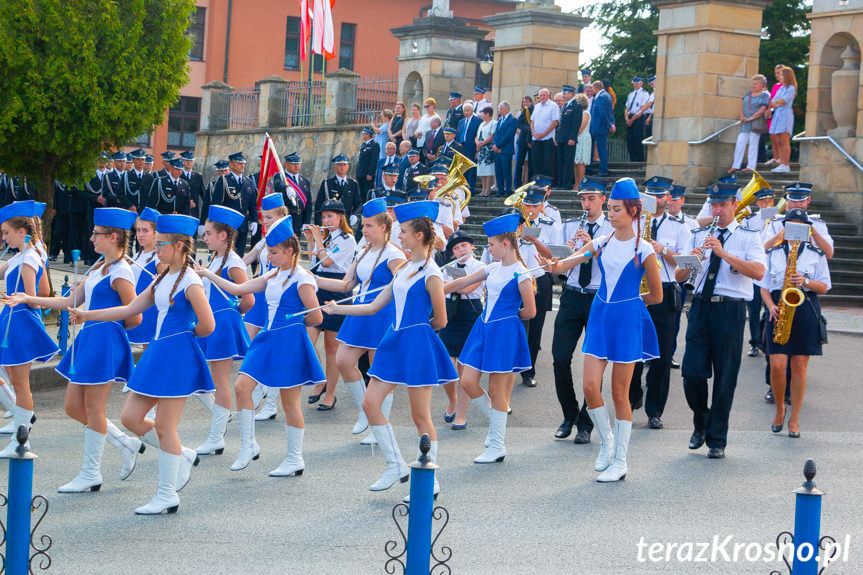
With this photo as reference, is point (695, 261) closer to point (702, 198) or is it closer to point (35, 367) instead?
point (35, 367)

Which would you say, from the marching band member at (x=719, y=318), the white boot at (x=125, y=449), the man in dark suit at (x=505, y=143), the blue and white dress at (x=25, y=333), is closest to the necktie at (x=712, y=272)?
the marching band member at (x=719, y=318)

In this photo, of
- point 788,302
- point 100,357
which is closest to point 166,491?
point 100,357

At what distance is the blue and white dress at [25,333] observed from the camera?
28.0 feet

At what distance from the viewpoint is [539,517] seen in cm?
714

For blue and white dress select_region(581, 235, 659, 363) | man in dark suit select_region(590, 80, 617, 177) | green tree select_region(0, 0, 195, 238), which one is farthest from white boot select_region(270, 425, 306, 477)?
man in dark suit select_region(590, 80, 617, 177)

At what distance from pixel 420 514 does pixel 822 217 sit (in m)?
15.7

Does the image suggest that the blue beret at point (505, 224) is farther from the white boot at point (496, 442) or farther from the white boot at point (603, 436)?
the white boot at point (603, 436)

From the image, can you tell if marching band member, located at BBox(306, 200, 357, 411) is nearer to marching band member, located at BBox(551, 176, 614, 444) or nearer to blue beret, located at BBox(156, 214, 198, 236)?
marching band member, located at BBox(551, 176, 614, 444)

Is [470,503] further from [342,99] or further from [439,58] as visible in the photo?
[342,99]

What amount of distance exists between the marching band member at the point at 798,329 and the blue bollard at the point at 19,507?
667 centimetres

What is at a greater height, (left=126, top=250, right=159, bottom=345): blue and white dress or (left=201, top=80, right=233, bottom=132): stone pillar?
(left=201, top=80, right=233, bottom=132): stone pillar

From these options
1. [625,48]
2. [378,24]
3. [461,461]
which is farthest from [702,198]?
[378,24]

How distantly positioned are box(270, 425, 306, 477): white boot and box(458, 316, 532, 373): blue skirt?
156 cm

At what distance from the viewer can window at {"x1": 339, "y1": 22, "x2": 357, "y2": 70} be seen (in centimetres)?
5019
